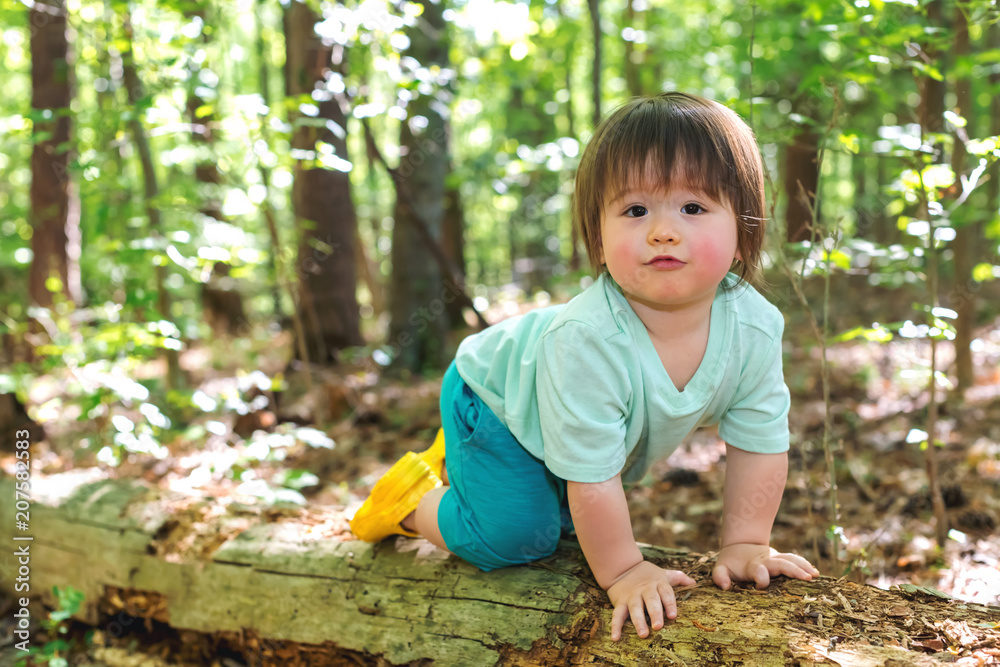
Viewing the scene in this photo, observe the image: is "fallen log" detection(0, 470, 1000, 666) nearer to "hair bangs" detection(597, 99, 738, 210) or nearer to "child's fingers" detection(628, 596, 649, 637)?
"child's fingers" detection(628, 596, 649, 637)

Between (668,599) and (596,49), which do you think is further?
(596,49)

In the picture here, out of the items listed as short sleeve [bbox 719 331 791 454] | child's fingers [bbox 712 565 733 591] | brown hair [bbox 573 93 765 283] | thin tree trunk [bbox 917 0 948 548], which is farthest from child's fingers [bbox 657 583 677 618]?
thin tree trunk [bbox 917 0 948 548]

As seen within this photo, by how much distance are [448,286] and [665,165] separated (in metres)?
5.02

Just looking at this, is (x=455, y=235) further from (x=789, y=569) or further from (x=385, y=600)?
(x=789, y=569)

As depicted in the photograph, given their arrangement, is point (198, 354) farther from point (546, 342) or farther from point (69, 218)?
point (546, 342)

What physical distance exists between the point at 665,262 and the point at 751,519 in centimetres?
77

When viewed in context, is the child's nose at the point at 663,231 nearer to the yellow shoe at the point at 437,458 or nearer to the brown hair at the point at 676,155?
the brown hair at the point at 676,155

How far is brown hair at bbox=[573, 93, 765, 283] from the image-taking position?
1509mm

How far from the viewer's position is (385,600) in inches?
76.5

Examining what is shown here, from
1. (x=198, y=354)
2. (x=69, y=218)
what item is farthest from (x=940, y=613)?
(x=198, y=354)

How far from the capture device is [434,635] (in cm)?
180

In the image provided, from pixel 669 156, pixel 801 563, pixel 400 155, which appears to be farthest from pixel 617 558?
pixel 400 155

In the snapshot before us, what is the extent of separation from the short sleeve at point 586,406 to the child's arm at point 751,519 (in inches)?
15.5

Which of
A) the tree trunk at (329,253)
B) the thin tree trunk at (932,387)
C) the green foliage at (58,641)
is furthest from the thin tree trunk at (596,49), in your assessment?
the green foliage at (58,641)
